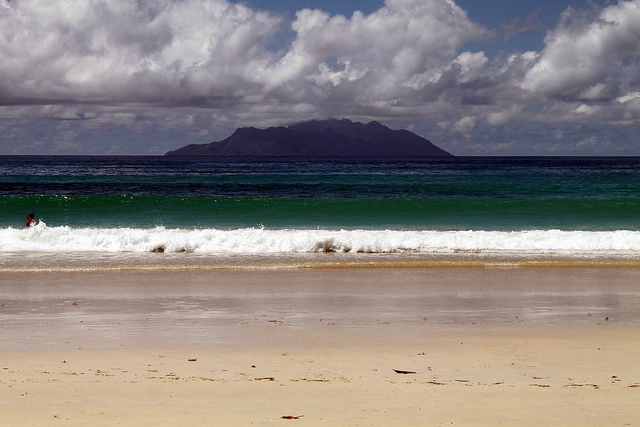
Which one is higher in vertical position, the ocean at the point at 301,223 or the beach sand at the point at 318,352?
the ocean at the point at 301,223

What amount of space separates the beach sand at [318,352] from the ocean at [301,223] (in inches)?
176

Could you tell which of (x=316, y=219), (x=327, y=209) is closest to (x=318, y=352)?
(x=316, y=219)

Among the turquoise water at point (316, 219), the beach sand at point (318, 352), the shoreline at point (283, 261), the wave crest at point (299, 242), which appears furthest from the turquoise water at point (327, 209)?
the beach sand at point (318, 352)

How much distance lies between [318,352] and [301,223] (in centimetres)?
1811

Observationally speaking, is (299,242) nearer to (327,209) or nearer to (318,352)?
(318,352)

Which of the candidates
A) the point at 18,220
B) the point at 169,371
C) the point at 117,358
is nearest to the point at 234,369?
the point at 169,371

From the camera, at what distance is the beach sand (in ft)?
18.7

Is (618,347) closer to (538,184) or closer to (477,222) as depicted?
(477,222)

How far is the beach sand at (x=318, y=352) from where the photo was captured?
5699mm

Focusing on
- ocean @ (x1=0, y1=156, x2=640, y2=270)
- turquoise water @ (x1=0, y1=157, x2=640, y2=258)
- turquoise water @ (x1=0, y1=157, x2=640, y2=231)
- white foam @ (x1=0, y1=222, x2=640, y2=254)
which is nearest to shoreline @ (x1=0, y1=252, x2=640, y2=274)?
ocean @ (x1=0, y1=156, x2=640, y2=270)

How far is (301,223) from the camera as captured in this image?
1014 inches

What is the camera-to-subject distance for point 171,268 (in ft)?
48.6

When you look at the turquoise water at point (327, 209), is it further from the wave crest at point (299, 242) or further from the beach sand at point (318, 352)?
the beach sand at point (318, 352)

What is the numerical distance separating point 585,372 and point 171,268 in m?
10.1
